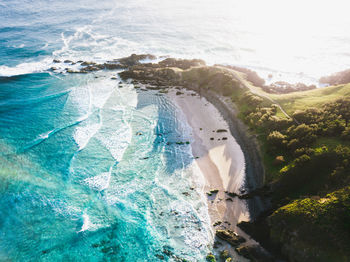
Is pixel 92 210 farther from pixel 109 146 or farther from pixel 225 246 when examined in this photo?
pixel 225 246

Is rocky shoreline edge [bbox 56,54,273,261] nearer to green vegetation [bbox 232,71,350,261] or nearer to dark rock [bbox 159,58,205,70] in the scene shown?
dark rock [bbox 159,58,205,70]

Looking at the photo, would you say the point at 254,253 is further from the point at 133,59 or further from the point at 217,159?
the point at 133,59

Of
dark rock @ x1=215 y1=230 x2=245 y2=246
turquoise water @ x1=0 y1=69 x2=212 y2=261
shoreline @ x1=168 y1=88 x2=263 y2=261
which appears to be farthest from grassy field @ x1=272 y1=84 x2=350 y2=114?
dark rock @ x1=215 y1=230 x2=245 y2=246

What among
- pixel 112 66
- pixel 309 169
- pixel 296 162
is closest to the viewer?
pixel 309 169

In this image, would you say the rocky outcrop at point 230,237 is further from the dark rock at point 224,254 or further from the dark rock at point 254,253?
the dark rock at point 224,254

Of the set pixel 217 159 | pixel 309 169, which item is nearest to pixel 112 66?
pixel 217 159

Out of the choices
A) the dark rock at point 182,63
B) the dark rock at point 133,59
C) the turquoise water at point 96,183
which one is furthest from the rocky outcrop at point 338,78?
the dark rock at point 133,59
